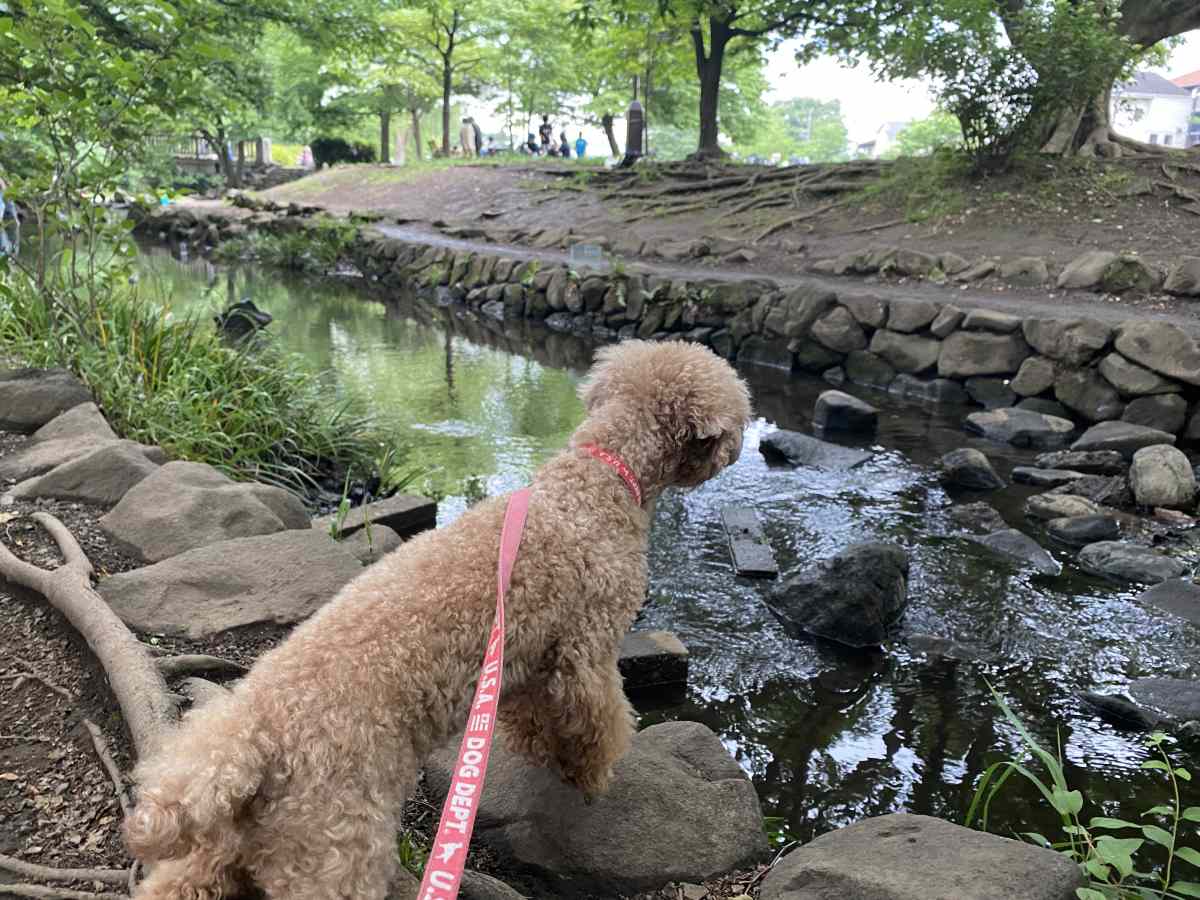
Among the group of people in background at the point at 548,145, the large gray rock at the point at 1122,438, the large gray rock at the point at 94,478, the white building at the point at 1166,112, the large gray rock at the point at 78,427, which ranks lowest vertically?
the large gray rock at the point at 1122,438

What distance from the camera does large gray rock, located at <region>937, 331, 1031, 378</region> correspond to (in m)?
8.92

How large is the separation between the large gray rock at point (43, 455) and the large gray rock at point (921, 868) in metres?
3.91

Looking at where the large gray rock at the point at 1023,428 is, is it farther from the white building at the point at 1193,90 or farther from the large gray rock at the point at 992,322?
the white building at the point at 1193,90

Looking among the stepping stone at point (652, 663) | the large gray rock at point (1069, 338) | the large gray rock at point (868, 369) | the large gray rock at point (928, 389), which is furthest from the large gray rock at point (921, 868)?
the large gray rock at point (868, 369)

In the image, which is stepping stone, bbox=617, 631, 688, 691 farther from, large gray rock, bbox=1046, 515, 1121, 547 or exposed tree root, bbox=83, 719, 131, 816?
large gray rock, bbox=1046, 515, 1121, 547

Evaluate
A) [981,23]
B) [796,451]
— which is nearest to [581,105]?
[981,23]

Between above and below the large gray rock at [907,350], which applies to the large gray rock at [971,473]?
below

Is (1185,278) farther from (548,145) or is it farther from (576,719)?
(548,145)

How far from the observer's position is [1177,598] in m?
4.66

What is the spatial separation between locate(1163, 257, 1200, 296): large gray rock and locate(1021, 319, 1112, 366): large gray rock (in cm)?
161

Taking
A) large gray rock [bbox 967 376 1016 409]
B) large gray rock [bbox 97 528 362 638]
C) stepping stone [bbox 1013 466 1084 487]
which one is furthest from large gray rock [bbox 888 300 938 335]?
large gray rock [bbox 97 528 362 638]

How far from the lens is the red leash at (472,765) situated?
4.91 ft

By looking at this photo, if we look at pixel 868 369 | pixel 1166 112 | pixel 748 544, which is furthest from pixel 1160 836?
pixel 1166 112

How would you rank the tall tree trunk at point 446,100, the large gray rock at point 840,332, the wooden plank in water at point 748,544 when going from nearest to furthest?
the wooden plank in water at point 748,544, the large gray rock at point 840,332, the tall tree trunk at point 446,100
